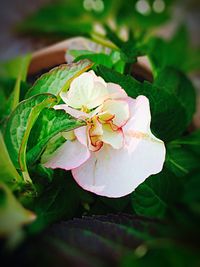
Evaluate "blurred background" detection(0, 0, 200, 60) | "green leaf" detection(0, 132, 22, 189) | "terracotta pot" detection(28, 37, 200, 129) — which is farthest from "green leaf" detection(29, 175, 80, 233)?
"blurred background" detection(0, 0, 200, 60)

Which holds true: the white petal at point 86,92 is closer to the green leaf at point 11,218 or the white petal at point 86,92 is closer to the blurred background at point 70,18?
the green leaf at point 11,218

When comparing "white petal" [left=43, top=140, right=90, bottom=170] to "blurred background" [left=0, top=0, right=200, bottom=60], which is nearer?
"white petal" [left=43, top=140, right=90, bottom=170]

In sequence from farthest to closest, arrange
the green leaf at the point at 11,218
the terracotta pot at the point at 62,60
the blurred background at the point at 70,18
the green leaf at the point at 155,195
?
1. the blurred background at the point at 70,18
2. the terracotta pot at the point at 62,60
3. the green leaf at the point at 155,195
4. the green leaf at the point at 11,218

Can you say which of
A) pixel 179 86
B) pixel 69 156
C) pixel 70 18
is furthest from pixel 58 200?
pixel 70 18

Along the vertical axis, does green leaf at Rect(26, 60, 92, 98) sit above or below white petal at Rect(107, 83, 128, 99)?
above

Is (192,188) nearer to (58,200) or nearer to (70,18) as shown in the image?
(58,200)

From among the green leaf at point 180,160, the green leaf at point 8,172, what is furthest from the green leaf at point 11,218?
the green leaf at point 180,160

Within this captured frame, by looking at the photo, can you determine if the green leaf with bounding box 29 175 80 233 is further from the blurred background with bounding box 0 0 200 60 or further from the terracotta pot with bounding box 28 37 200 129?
the blurred background with bounding box 0 0 200 60

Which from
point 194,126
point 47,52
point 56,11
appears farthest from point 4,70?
point 56,11
